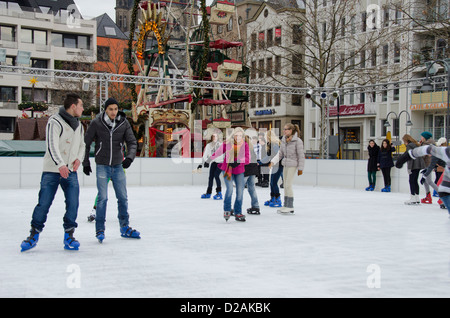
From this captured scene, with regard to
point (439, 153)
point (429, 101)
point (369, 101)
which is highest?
point (369, 101)

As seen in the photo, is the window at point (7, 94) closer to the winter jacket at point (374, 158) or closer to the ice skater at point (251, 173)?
the winter jacket at point (374, 158)

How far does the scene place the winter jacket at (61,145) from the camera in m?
6.06

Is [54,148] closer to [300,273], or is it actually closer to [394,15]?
[300,273]

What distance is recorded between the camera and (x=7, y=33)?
174ft

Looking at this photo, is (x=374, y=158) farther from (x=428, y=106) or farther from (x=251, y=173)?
(x=428, y=106)

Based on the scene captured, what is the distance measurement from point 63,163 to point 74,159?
207 millimetres

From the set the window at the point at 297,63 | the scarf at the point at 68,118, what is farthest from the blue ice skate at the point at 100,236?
the window at the point at 297,63

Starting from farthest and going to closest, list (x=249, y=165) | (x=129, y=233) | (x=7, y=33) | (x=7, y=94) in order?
(x=7, y=33) < (x=7, y=94) < (x=249, y=165) < (x=129, y=233)

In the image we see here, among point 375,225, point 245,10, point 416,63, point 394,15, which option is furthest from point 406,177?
point 245,10

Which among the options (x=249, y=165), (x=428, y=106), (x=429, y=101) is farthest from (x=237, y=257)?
(x=429, y=101)

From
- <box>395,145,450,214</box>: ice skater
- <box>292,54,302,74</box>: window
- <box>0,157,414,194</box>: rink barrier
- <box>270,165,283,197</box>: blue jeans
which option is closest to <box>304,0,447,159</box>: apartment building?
<box>292,54,302,74</box>: window

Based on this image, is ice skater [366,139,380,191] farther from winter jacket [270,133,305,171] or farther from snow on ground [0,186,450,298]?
winter jacket [270,133,305,171]

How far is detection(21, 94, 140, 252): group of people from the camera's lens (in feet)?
20.2

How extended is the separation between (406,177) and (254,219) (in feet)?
28.3
